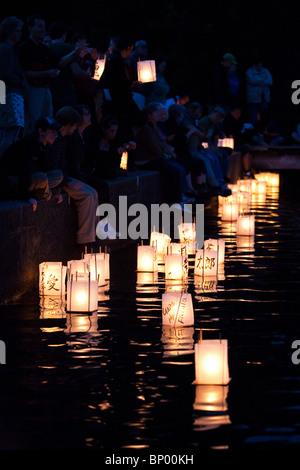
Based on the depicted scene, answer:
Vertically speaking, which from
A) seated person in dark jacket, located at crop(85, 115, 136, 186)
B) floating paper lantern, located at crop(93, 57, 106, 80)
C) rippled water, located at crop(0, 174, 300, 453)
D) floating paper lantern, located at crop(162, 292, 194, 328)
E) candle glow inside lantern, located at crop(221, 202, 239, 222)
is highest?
floating paper lantern, located at crop(93, 57, 106, 80)

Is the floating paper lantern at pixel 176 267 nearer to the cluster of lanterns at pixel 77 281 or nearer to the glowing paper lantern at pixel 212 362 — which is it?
the cluster of lanterns at pixel 77 281

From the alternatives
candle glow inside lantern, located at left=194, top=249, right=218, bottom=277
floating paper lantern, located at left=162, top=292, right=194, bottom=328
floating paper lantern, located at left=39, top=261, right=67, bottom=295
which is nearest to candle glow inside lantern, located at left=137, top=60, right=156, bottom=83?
candle glow inside lantern, located at left=194, top=249, right=218, bottom=277

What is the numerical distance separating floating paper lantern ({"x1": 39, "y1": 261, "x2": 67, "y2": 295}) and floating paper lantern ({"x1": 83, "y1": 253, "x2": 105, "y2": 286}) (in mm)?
419

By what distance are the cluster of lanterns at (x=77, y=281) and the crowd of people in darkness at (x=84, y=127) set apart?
67 centimetres

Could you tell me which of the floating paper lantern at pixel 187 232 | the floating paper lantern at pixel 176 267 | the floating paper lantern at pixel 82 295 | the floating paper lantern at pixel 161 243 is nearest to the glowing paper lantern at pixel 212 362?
the floating paper lantern at pixel 82 295

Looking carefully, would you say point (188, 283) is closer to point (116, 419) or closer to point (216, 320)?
point (216, 320)

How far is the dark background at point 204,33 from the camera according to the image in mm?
26844

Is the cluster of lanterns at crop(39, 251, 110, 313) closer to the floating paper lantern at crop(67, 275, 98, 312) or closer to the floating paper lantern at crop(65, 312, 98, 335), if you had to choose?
the floating paper lantern at crop(67, 275, 98, 312)

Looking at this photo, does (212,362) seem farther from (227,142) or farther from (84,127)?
(227,142)

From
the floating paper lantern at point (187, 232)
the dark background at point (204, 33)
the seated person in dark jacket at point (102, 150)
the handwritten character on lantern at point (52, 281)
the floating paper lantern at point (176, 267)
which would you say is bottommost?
the handwritten character on lantern at point (52, 281)

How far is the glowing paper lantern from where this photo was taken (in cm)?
696

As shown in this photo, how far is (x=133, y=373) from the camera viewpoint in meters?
7.33

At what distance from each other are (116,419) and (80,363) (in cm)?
133

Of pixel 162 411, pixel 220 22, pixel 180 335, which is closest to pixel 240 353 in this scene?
pixel 180 335
